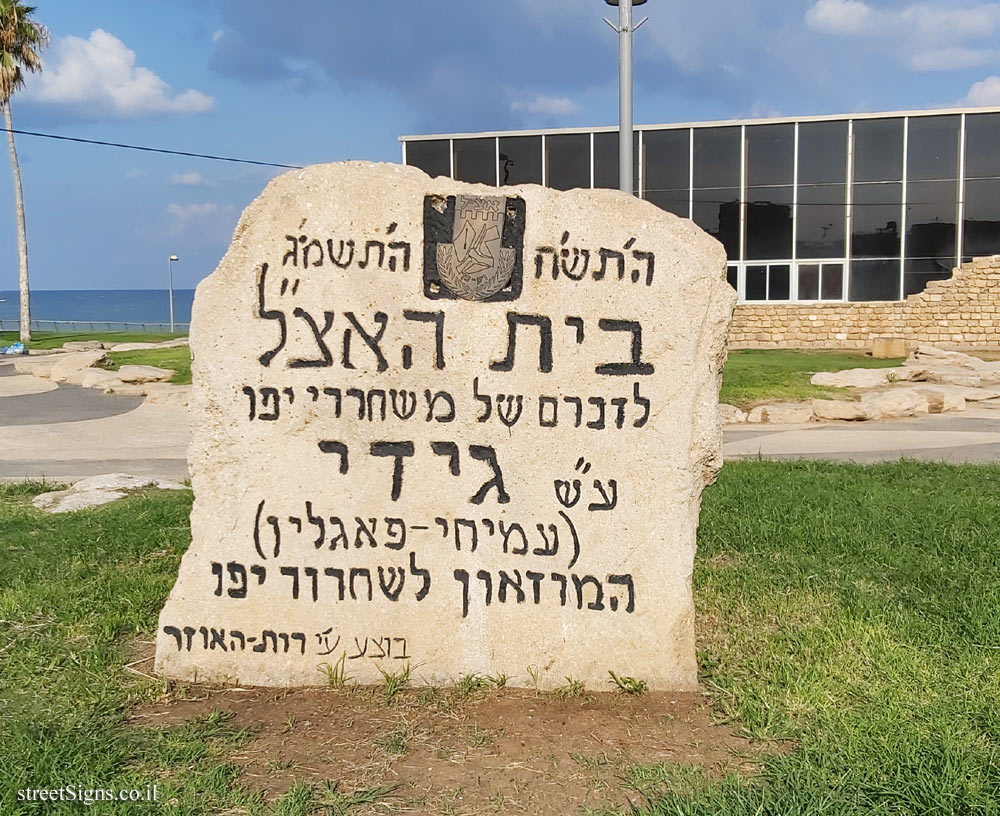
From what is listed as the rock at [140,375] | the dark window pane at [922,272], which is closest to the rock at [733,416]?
the rock at [140,375]

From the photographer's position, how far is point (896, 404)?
45.7ft

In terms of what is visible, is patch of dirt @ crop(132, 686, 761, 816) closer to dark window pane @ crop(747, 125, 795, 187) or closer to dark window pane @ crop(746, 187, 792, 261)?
dark window pane @ crop(746, 187, 792, 261)

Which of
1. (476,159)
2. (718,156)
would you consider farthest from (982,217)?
(476,159)

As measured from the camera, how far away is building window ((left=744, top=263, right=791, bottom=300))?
29.4m

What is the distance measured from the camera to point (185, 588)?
4285mm

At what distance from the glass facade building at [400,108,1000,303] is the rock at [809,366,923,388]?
464 inches

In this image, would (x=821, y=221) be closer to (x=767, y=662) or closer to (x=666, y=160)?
(x=666, y=160)

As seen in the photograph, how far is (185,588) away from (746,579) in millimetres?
Result: 3095

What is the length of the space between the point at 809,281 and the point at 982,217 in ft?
16.8

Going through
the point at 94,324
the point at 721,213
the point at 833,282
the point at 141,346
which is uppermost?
the point at 721,213

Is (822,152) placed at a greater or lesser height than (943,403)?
greater

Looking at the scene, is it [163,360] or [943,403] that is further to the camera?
[163,360]

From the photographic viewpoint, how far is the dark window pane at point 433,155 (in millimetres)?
30328

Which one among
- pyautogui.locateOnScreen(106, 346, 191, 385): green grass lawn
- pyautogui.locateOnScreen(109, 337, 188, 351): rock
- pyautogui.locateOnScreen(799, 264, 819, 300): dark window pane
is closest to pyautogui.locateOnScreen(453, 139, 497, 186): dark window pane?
pyautogui.locateOnScreen(799, 264, 819, 300): dark window pane
